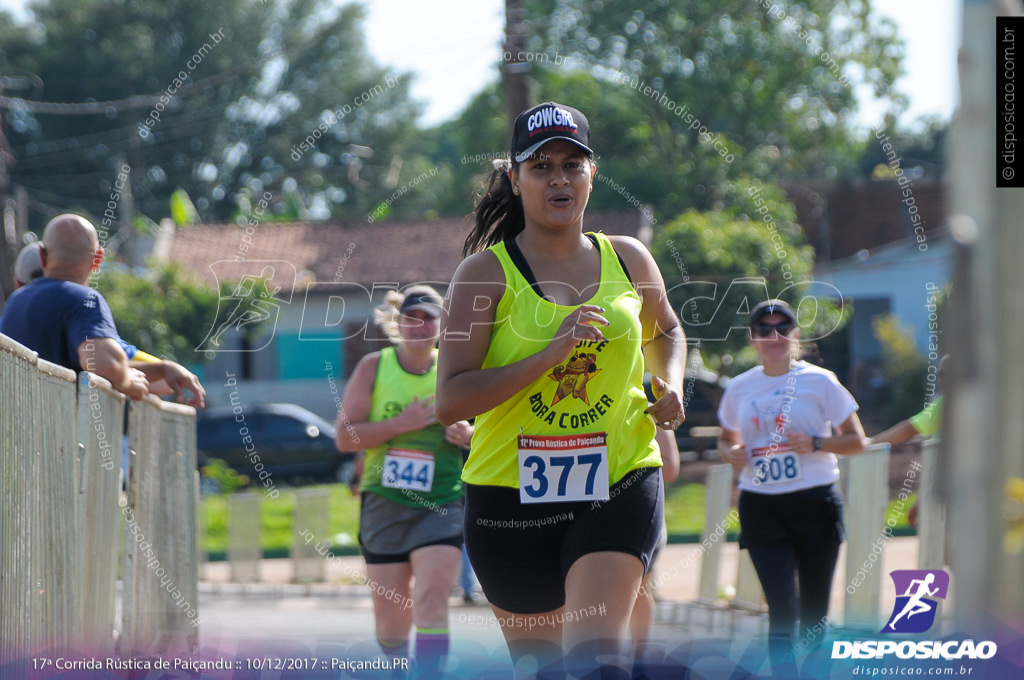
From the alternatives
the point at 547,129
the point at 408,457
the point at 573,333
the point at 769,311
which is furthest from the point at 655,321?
the point at 408,457

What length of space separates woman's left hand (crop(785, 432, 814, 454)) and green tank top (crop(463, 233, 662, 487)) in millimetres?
1957

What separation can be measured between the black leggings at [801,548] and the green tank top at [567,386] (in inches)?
78.2

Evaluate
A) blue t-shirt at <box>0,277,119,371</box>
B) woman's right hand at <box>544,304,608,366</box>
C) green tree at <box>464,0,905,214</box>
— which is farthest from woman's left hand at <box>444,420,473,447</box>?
green tree at <box>464,0,905,214</box>

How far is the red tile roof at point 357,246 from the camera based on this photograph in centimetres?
2459

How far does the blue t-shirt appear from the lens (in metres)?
4.82

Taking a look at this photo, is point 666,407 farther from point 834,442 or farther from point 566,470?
point 834,442

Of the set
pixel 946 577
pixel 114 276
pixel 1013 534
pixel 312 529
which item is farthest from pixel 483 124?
pixel 1013 534

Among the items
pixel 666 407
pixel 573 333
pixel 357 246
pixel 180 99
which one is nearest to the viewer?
pixel 573 333

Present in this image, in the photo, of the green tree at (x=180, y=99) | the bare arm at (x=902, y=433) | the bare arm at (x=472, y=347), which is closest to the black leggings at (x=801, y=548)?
the bare arm at (x=902, y=433)

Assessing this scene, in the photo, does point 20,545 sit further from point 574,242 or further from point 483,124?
point 483,124

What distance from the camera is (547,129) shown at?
3.51m

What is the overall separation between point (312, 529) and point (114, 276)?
9.24 meters

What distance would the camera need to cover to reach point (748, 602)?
8289 mm

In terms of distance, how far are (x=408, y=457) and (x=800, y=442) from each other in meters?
1.77
